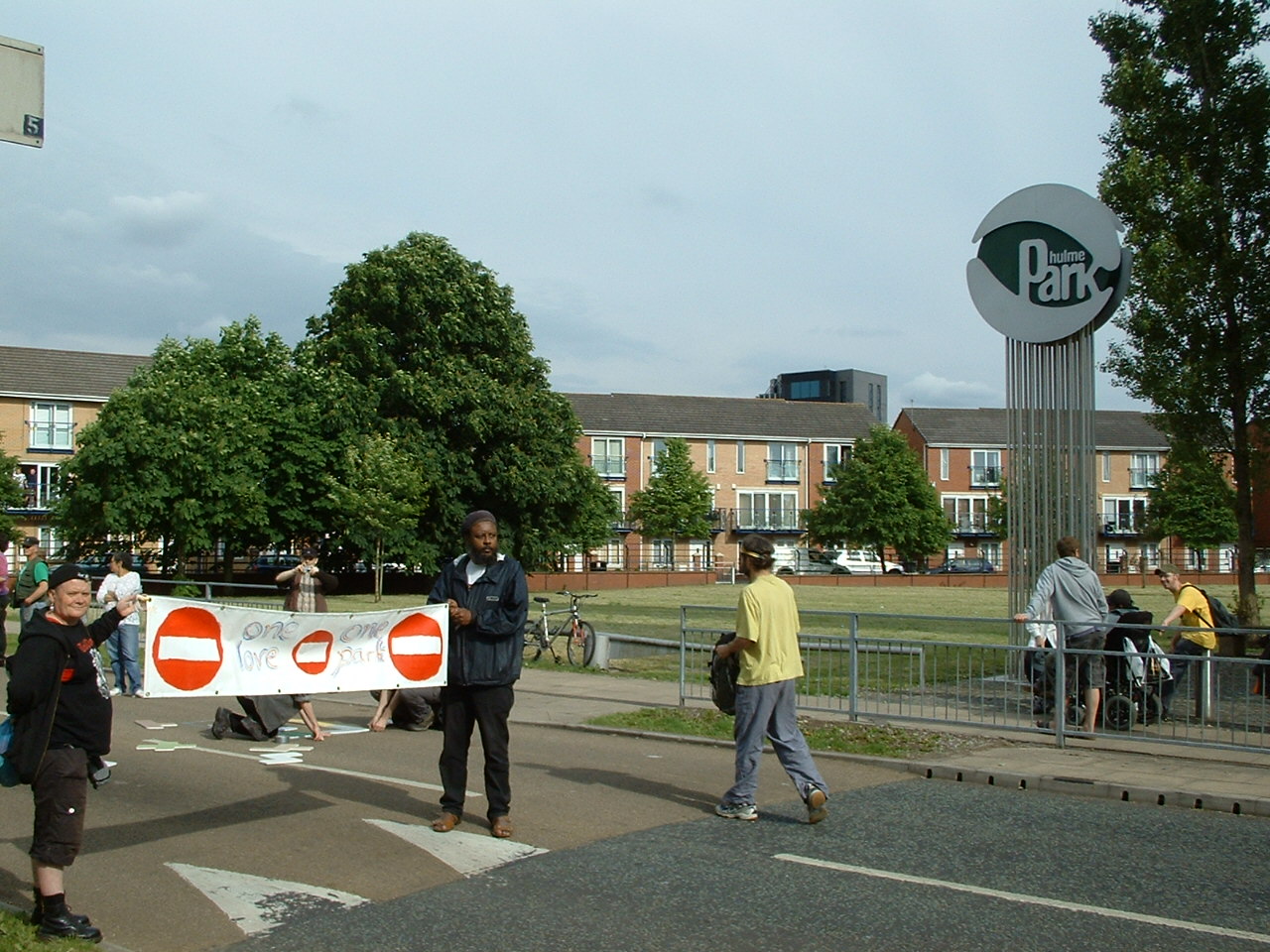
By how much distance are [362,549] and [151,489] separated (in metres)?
7.35

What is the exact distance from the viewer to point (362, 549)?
44.2 metres

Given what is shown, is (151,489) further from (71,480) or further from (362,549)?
(362,549)

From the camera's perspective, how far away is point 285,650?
7.63 metres

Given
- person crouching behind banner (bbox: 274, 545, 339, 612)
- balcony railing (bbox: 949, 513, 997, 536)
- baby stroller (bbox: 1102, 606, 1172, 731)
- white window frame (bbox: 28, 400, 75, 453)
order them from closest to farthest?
baby stroller (bbox: 1102, 606, 1172, 731) < person crouching behind banner (bbox: 274, 545, 339, 612) < white window frame (bbox: 28, 400, 75, 453) < balcony railing (bbox: 949, 513, 997, 536)

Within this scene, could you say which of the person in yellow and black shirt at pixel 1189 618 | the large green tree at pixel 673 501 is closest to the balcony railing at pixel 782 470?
the large green tree at pixel 673 501

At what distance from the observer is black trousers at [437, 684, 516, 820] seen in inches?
294

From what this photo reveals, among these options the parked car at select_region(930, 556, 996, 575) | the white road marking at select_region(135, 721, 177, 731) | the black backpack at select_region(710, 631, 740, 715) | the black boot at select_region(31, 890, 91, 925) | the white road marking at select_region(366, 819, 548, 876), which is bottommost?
the white road marking at select_region(135, 721, 177, 731)

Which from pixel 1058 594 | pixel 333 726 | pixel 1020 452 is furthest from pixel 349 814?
pixel 1020 452

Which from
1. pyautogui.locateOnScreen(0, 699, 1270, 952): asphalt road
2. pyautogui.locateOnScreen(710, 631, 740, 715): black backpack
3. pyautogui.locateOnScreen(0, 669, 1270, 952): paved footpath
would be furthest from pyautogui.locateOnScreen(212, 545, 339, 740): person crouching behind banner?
pyautogui.locateOnScreen(710, 631, 740, 715): black backpack

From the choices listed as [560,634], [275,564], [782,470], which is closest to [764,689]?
[560,634]

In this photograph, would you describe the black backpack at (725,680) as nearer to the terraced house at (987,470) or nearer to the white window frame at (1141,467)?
the terraced house at (987,470)

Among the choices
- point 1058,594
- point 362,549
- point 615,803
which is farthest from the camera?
point 362,549

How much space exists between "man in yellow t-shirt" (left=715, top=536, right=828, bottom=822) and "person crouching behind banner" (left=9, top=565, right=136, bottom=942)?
395 centimetres

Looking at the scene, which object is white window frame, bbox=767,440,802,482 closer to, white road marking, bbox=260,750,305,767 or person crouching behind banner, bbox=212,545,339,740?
person crouching behind banner, bbox=212,545,339,740
